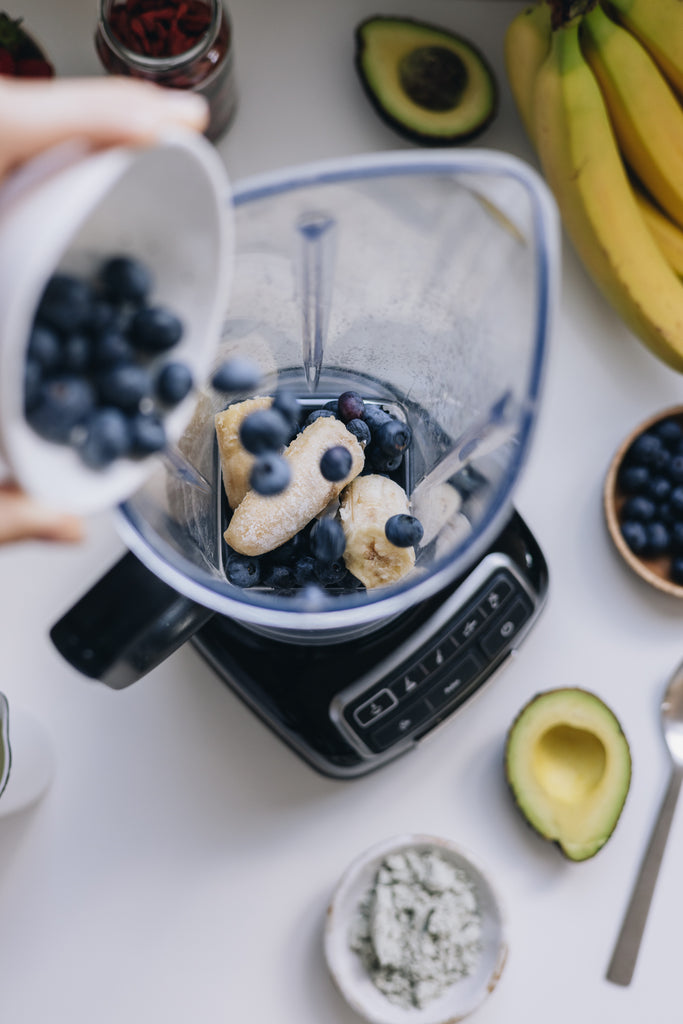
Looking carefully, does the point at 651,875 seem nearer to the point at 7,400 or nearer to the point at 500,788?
the point at 500,788

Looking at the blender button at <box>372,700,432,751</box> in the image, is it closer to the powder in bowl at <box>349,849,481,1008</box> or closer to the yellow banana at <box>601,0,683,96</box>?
the powder in bowl at <box>349,849,481,1008</box>


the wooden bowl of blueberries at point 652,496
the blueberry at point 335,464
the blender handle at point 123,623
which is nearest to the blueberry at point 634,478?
the wooden bowl of blueberries at point 652,496

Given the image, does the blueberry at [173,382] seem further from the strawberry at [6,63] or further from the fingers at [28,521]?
the strawberry at [6,63]

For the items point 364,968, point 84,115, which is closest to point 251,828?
point 364,968

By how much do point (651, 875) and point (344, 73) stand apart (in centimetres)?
79

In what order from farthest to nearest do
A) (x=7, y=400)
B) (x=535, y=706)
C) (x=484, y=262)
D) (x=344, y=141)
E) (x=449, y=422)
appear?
(x=344, y=141) < (x=535, y=706) < (x=449, y=422) < (x=484, y=262) < (x=7, y=400)

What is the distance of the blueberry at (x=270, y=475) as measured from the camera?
49 centimetres

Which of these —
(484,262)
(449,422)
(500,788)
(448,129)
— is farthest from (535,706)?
(448,129)

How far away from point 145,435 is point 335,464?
0.63 ft

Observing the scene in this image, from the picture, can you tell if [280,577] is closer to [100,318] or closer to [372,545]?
[372,545]

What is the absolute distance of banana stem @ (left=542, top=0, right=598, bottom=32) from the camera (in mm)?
762

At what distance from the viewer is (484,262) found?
53cm

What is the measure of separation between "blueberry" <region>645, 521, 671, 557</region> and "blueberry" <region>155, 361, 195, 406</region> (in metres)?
0.52

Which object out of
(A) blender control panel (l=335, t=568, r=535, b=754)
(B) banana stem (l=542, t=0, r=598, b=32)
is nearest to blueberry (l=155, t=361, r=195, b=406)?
(A) blender control panel (l=335, t=568, r=535, b=754)
